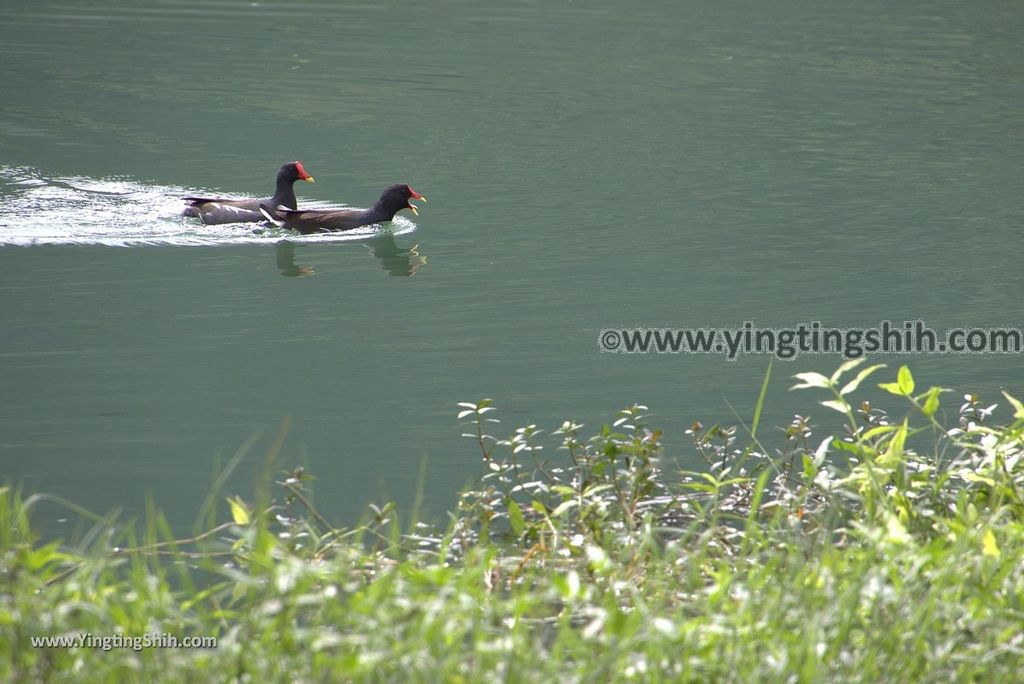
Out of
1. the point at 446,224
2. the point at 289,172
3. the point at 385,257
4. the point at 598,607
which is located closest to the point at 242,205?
the point at 289,172

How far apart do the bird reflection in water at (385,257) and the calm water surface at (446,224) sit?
0.04m

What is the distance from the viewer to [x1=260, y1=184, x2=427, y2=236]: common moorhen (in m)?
11.1

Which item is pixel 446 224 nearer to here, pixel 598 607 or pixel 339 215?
pixel 339 215

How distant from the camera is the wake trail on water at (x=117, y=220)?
420 inches

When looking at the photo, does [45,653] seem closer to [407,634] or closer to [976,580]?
[407,634]

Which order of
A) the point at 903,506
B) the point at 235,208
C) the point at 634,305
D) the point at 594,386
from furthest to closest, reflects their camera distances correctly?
the point at 235,208
the point at 634,305
the point at 594,386
the point at 903,506

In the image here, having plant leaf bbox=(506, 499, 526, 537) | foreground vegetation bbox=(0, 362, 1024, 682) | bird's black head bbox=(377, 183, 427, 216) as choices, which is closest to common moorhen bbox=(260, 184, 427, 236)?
bird's black head bbox=(377, 183, 427, 216)

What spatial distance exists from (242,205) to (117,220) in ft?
3.31

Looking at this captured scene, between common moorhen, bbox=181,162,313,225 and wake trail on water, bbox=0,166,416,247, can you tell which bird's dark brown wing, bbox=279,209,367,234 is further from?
common moorhen, bbox=181,162,313,225

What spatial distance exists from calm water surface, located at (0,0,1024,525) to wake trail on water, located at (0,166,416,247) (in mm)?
47

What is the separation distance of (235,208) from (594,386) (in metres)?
4.89

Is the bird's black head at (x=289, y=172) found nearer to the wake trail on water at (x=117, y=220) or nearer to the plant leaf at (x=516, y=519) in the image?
the wake trail on water at (x=117, y=220)

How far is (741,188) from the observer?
41.8 feet

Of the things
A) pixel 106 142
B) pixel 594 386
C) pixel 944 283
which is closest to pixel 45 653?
pixel 594 386
